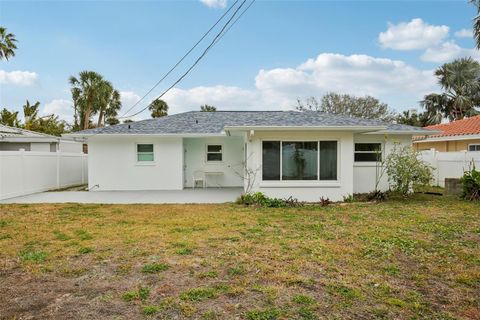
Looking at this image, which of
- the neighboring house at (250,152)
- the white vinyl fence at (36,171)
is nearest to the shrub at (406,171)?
the neighboring house at (250,152)

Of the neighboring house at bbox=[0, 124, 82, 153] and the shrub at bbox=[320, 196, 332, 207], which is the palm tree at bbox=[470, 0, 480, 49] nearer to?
the shrub at bbox=[320, 196, 332, 207]

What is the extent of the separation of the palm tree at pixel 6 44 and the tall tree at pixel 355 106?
27.6 m

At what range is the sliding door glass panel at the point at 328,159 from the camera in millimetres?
11539

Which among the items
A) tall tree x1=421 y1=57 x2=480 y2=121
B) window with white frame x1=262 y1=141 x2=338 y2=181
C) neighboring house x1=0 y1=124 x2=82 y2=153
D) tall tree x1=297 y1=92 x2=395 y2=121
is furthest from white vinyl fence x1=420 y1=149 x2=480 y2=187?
neighboring house x1=0 y1=124 x2=82 y2=153

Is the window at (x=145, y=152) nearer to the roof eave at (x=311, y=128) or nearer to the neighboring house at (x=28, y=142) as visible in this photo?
the roof eave at (x=311, y=128)

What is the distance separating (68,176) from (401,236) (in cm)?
1592

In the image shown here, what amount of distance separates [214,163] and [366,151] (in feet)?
23.7

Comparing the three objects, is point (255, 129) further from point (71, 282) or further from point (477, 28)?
point (477, 28)

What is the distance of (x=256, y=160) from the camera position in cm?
1145

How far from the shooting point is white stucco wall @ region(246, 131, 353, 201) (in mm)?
11438

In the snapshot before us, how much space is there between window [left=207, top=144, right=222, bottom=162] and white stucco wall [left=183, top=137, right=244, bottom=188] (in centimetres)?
16

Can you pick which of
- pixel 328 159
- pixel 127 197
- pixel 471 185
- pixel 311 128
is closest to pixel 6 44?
pixel 127 197

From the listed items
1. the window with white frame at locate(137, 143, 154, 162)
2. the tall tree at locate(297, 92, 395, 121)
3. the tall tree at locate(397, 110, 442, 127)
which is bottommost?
the window with white frame at locate(137, 143, 154, 162)

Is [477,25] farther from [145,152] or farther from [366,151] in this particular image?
[145,152]
